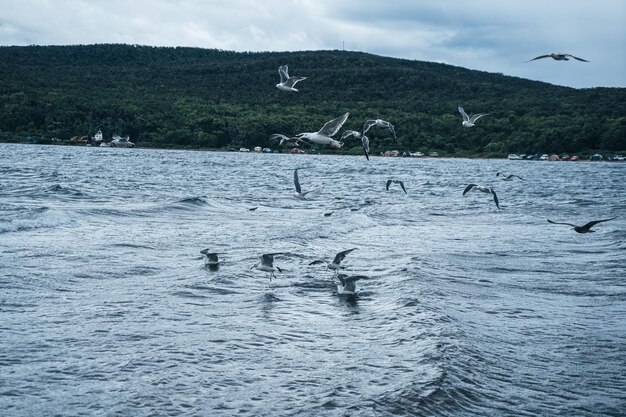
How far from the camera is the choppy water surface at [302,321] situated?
23.8ft

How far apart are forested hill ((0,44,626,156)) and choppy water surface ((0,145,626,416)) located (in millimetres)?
63139

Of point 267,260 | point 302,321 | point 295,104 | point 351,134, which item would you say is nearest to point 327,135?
point 351,134

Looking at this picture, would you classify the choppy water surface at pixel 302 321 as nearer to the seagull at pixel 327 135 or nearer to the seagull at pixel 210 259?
the seagull at pixel 210 259

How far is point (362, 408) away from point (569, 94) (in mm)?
125861

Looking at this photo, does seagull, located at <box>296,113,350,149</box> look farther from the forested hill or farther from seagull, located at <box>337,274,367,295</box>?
the forested hill

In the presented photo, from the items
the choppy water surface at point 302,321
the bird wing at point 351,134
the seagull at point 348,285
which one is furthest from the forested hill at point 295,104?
the seagull at point 348,285

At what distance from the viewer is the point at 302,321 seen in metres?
10.4

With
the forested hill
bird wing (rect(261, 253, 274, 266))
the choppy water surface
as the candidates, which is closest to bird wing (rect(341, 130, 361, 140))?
the choppy water surface

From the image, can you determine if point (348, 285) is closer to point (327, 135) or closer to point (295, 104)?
point (327, 135)

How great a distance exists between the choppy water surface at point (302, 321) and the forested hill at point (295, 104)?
63139 millimetres

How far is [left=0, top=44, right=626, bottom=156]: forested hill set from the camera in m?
97.1

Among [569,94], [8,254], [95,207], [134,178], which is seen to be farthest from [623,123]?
[8,254]

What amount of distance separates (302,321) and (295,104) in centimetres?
9920

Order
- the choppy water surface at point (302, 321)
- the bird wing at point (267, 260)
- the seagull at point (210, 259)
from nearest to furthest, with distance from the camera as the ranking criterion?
the choppy water surface at point (302, 321) < the bird wing at point (267, 260) < the seagull at point (210, 259)
